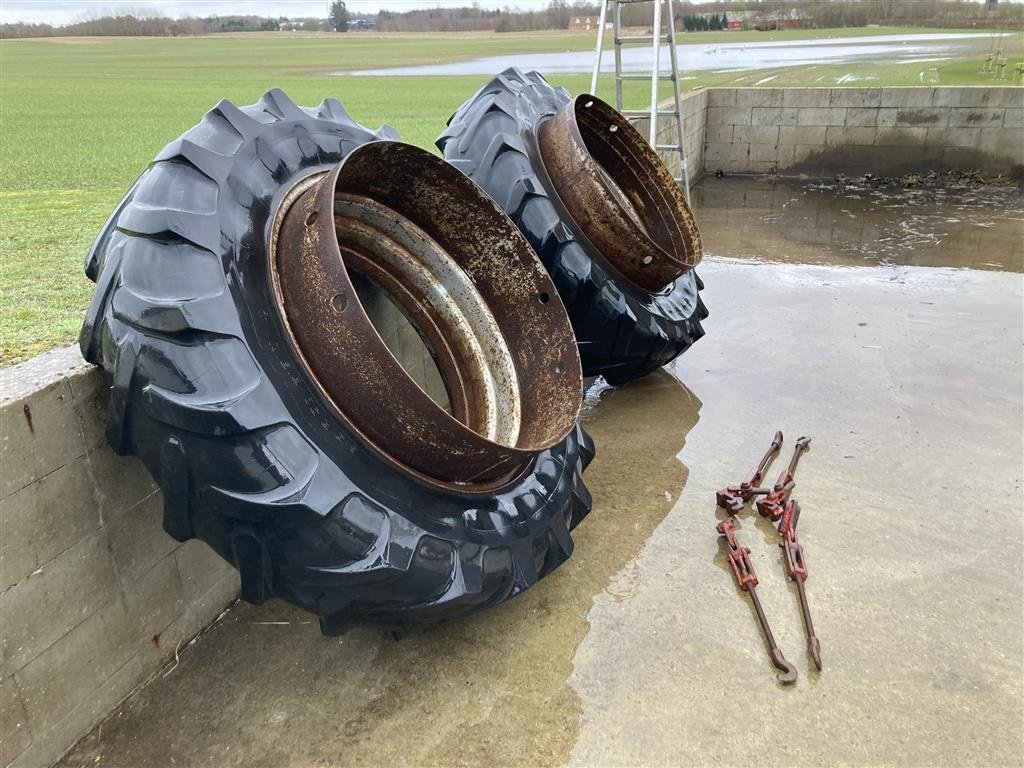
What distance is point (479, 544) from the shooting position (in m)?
2.92

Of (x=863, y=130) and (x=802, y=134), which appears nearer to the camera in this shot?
(x=863, y=130)

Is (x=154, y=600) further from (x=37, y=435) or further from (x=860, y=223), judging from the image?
(x=860, y=223)

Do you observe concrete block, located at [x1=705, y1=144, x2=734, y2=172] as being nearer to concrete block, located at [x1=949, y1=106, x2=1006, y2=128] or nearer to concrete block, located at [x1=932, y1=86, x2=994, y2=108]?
concrete block, located at [x1=932, y1=86, x2=994, y2=108]

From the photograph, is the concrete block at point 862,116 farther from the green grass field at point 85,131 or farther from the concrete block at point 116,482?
the concrete block at point 116,482

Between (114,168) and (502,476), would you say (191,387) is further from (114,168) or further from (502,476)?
(114,168)

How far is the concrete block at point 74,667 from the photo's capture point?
253 cm

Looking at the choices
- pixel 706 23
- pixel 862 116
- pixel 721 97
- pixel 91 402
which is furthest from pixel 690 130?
pixel 706 23

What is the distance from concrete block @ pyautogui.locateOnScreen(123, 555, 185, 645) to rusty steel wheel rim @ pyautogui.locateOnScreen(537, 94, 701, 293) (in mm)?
2973

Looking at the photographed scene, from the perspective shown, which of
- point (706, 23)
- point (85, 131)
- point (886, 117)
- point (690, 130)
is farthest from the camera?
point (706, 23)

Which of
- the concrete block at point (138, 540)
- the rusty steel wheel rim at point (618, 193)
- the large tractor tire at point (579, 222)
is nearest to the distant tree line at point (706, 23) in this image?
the rusty steel wheel rim at point (618, 193)

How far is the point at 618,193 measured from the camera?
5.47 meters

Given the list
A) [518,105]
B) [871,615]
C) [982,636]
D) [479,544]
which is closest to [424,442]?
[479,544]

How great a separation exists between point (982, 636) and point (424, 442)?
2.35m

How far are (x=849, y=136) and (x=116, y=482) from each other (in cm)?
1399
